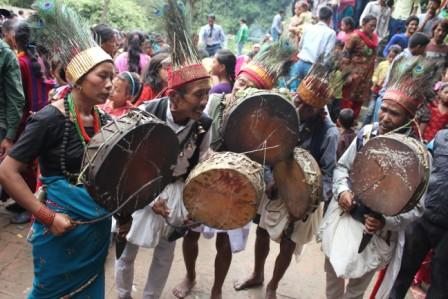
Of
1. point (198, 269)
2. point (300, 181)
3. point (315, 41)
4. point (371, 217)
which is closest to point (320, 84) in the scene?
point (300, 181)

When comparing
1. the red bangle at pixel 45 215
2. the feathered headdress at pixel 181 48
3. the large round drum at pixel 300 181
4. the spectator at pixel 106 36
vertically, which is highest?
the feathered headdress at pixel 181 48

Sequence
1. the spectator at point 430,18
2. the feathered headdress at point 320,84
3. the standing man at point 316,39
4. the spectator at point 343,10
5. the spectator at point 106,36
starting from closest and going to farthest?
the feathered headdress at point 320,84 < the spectator at point 106,36 < the standing man at point 316,39 < the spectator at point 430,18 < the spectator at point 343,10

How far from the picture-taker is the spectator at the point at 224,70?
4.12 meters

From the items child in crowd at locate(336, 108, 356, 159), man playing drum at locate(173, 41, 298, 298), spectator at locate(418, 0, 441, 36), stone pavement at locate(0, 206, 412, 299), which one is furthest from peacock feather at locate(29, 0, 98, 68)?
spectator at locate(418, 0, 441, 36)

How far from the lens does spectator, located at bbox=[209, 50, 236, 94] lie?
4117mm

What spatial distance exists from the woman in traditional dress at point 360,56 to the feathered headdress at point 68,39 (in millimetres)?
5260

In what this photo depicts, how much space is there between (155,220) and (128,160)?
0.91m

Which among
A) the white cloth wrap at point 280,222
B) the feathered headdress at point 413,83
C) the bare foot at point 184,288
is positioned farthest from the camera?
the bare foot at point 184,288

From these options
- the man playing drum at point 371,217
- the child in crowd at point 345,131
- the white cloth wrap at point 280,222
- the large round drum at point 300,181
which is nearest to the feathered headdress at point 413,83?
the man playing drum at point 371,217

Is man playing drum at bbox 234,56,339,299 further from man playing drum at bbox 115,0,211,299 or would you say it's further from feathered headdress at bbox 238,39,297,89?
man playing drum at bbox 115,0,211,299

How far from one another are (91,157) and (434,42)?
595 centimetres

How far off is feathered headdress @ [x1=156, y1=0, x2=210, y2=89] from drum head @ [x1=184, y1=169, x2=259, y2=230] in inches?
25.2

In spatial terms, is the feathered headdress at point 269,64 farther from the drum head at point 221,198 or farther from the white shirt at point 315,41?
the white shirt at point 315,41

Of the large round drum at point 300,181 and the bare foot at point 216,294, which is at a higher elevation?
the large round drum at point 300,181
